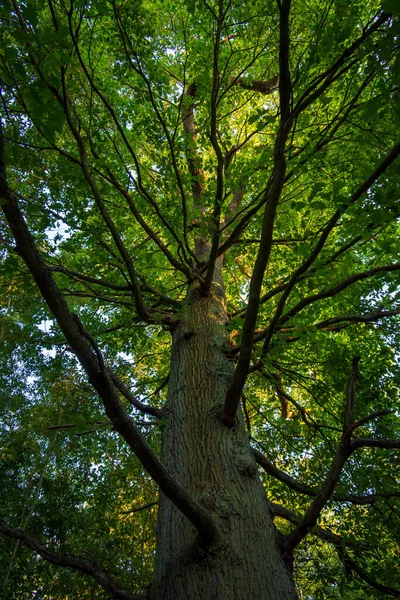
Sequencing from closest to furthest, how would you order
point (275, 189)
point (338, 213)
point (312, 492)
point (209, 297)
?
point (275, 189) → point (338, 213) → point (312, 492) → point (209, 297)

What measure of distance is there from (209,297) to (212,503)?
2415mm

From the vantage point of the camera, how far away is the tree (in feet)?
5.93

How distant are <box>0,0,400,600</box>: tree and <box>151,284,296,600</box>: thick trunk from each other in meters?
0.01

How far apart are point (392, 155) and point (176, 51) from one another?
493cm

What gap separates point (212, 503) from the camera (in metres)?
2.04

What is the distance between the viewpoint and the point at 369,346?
203 inches

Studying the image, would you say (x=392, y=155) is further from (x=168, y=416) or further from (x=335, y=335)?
(x=335, y=335)

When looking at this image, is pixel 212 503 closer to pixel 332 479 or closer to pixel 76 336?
pixel 332 479

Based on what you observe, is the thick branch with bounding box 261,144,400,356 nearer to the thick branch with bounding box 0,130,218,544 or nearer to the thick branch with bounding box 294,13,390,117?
the thick branch with bounding box 294,13,390,117

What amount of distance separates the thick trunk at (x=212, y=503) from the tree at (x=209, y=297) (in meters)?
0.01

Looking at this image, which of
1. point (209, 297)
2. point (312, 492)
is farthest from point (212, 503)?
point (209, 297)

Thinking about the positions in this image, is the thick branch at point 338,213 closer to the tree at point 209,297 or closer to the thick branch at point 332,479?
the tree at point 209,297

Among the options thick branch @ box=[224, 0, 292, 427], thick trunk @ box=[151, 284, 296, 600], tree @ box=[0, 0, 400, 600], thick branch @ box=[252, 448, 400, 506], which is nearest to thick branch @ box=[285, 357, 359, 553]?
tree @ box=[0, 0, 400, 600]

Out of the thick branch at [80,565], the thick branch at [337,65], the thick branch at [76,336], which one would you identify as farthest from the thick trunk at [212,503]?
the thick branch at [337,65]
